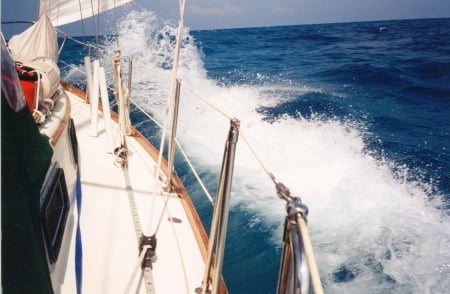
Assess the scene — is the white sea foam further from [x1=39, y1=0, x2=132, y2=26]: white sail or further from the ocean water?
[x1=39, y1=0, x2=132, y2=26]: white sail

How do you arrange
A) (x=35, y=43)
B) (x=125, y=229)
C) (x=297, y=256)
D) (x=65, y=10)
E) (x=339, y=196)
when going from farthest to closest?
(x=339, y=196)
(x=65, y=10)
(x=35, y=43)
(x=125, y=229)
(x=297, y=256)

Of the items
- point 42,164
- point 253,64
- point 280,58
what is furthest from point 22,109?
point 280,58

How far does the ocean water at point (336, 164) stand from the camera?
2.94m

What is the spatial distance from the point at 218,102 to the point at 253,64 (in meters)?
7.27

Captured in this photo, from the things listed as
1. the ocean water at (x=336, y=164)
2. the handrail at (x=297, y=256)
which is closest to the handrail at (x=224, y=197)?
the handrail at (x=297, y=256)

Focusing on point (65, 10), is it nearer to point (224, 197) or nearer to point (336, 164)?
point (224, 197)

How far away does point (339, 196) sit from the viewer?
3.97m

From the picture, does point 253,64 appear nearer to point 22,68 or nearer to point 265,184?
point 265,184

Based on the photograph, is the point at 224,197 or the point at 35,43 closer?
the point at 224,197

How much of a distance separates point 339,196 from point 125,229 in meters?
2.86

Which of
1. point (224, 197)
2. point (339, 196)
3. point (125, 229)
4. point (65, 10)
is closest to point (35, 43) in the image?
point (65, 10)

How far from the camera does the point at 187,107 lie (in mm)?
6992

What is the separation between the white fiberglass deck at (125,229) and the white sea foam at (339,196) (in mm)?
791

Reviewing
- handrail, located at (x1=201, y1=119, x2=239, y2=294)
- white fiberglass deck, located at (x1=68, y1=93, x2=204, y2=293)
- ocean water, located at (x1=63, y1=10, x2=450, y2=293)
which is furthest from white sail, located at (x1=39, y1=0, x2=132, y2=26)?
handrail, located at (x1=201, y1=119, x2=239, y2=294)
